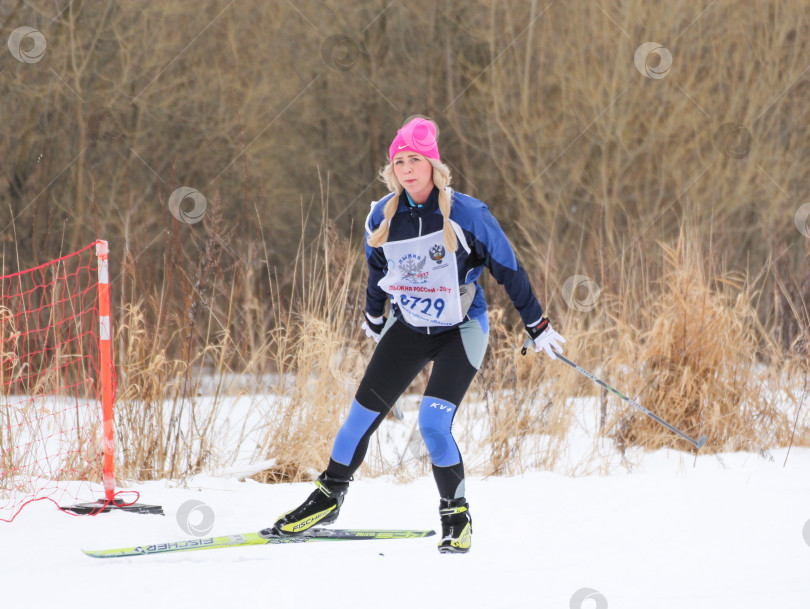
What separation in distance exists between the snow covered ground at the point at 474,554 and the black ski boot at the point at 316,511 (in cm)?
8

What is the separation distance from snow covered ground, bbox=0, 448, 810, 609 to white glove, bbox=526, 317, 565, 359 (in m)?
0.91

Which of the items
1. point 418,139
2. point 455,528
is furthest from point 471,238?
point 455,528

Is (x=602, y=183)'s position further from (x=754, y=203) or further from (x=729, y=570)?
(x=729, y=570)

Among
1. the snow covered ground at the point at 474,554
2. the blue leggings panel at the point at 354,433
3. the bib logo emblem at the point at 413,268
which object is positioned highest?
the bib logo emblem at the point at 413,268

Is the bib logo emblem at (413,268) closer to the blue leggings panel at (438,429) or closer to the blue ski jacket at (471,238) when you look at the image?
the blue ski jacket at (471,238)

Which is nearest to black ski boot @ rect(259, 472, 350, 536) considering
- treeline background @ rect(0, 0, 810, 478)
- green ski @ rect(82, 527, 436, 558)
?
green ski @ rect(82, 527, 436, 558)

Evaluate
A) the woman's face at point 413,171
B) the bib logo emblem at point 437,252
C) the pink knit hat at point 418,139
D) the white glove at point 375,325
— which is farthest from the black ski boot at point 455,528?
the pink knit hat at point 418,139

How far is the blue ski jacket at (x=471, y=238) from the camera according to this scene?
3488 mm

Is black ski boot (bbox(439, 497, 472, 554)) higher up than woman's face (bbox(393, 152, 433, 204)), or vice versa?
woman's face (bbox(393, 152, 433, 204))

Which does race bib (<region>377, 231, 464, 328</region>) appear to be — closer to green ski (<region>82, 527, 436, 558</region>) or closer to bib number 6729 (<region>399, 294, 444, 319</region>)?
bib number 6729 (<region>399, 294, 444, 319</region>)

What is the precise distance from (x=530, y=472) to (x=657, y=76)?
6723 mm

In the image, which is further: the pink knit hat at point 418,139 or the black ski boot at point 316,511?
the black ski boot at point 316,511

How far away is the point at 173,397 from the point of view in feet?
16.7

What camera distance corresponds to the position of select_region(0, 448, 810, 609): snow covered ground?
3055 millimetres
